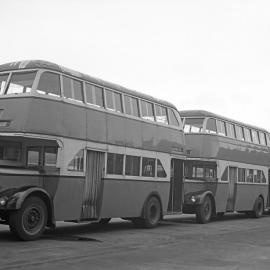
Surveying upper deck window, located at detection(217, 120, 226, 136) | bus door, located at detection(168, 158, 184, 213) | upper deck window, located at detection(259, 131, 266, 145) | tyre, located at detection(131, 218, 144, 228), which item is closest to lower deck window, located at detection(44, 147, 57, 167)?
tyre, located at detection(131, 218, 144, 228)

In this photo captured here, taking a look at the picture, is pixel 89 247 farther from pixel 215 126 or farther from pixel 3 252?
pixel 215 126

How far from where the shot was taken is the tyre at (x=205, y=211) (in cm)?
1950

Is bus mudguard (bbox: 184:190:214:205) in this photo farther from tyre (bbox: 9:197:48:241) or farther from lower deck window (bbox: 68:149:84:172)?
tyre (bbox: 9:197:48:241)

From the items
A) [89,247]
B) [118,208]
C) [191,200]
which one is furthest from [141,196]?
[89,247]

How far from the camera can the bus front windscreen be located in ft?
41.1

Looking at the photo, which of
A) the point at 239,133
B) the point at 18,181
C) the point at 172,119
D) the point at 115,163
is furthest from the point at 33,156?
the point at 239,133

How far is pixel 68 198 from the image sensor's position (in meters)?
→ 13.0

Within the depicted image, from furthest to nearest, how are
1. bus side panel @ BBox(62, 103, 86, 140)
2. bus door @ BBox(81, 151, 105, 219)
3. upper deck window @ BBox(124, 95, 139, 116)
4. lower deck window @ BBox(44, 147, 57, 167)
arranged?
upper deck window @ BBox(124, 95, 139, 116) → bus door @ BBox(81, 151, 105, 219) → bus side panel @ BBox(62, 103, 86, 140) → lower deck window @ BBox(44, 147, 57, 167)

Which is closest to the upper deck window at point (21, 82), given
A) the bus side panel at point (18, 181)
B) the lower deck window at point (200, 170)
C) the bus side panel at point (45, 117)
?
the bus side panel at point (45, 117)

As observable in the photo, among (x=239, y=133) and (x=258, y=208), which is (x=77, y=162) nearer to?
(x=239, y=133)

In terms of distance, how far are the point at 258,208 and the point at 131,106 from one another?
11.4 m

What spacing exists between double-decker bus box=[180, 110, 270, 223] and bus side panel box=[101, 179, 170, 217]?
3117mm

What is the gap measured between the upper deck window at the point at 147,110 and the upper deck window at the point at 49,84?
4.28 m

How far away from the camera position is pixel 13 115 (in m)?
12.1
